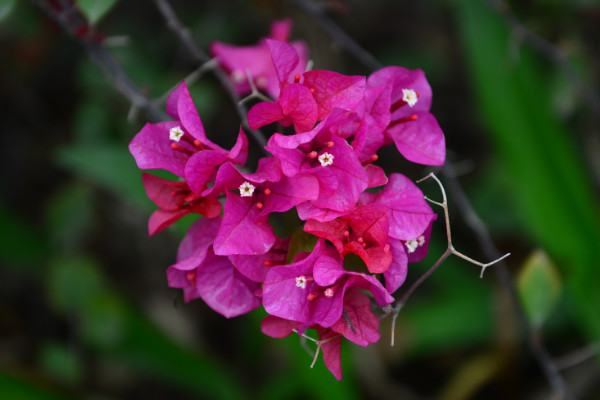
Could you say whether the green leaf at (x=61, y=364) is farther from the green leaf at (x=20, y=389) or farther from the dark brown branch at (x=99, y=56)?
the dark brown branch at (x=99, y=56)

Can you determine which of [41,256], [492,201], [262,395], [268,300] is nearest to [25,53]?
[41,256]

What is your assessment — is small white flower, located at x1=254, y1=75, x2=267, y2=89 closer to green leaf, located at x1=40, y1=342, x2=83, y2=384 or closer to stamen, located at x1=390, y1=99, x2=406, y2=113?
stamen, located at x1=390, y1=99, x2=406, y2=113

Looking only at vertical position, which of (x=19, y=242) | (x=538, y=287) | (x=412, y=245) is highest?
(x=412, y=245)

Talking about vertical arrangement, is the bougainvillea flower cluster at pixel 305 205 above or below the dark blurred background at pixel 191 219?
above

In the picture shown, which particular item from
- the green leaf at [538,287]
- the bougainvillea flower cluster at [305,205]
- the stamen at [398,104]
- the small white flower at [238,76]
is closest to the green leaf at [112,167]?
the small white flower at [238,76]

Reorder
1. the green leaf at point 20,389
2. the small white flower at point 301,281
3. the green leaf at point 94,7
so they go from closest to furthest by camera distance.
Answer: the small white flower at point 301,281
the green leaf at point 94,7
the green leaf at point 20,389

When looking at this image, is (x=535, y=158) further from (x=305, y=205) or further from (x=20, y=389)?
(x=20, y=389)

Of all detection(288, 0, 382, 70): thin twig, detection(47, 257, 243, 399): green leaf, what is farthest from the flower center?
detection(47, 257, 243, 399): green leaf

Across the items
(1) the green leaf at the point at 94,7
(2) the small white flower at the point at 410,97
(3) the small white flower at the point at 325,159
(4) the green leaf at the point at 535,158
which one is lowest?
(4) the green leaf at the point at 535,158

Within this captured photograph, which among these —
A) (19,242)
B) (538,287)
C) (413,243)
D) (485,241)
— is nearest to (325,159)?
(413,243)
